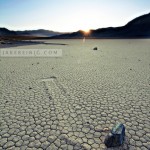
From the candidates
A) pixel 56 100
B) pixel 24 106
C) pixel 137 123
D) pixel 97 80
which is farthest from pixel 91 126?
pixel 97 80

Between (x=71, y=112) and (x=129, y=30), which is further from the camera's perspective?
(x=129, y=30)

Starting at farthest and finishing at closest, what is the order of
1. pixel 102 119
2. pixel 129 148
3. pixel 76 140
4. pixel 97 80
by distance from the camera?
pixel 97 80, pixel 102 119, pixel 76 140, pixel 129 148

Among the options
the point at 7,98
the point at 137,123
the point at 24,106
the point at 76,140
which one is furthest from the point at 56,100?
the point at 137,123

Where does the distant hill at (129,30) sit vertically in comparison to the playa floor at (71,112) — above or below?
above

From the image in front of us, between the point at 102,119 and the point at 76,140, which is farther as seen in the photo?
the point at 102,119

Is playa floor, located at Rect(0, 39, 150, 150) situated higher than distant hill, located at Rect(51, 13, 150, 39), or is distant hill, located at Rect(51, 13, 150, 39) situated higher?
distant hill, located at Rect(51, 13, 150, 39)

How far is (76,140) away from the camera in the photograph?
2.54 m

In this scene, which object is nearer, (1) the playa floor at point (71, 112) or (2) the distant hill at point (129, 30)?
(1) the playa floor at point (71, 112)

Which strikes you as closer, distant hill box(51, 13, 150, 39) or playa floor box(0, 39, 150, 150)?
playa floor box(0, 39, 150, 150)

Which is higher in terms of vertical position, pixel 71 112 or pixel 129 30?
pixel 129 30

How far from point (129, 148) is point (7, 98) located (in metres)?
3.20

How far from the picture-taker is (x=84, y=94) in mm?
4422

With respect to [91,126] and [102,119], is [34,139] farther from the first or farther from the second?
[102,119]

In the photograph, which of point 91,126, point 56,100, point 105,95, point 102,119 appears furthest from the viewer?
point 105,95
